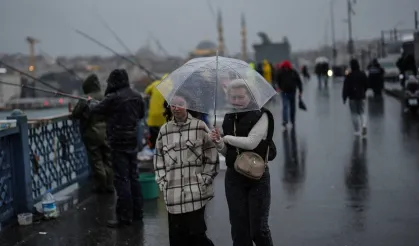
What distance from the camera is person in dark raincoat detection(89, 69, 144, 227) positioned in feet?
22.1

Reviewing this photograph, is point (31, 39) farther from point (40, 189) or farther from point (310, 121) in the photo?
point (310, 121)

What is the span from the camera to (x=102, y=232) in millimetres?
6738

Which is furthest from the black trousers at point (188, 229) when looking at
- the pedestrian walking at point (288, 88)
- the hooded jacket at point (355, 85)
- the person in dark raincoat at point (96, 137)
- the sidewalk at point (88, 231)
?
the pedestrian walking at point (288, 88)

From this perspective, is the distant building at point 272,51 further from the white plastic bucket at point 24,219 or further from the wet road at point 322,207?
the white plastic bucket at point 24,219

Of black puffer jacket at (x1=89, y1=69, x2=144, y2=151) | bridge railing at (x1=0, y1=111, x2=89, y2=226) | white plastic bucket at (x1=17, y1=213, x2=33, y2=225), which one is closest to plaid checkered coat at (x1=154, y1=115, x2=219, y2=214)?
black puffer jacket at (x1=89, y1=69, x2=144, y2=151)

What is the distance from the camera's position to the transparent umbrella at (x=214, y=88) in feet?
15.8

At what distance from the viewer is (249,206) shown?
4871 mm

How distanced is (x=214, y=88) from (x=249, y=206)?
101cm

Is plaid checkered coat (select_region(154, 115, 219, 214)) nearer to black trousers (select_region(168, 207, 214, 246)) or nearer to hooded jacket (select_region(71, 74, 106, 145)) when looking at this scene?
black trousers (select_region(168, 207, 214, 246))

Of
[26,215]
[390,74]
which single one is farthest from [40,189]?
[390,74]

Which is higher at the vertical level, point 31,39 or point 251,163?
point 31,39

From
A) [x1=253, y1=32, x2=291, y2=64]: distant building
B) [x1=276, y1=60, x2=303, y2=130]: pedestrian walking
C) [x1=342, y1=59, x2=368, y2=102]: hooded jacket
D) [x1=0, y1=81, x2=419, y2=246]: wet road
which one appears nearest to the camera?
[x1=0, y1=81, x2=419, y2=246]: wet road

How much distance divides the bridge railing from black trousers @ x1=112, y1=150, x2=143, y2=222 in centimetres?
123

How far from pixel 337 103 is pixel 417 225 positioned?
56.3 ft
